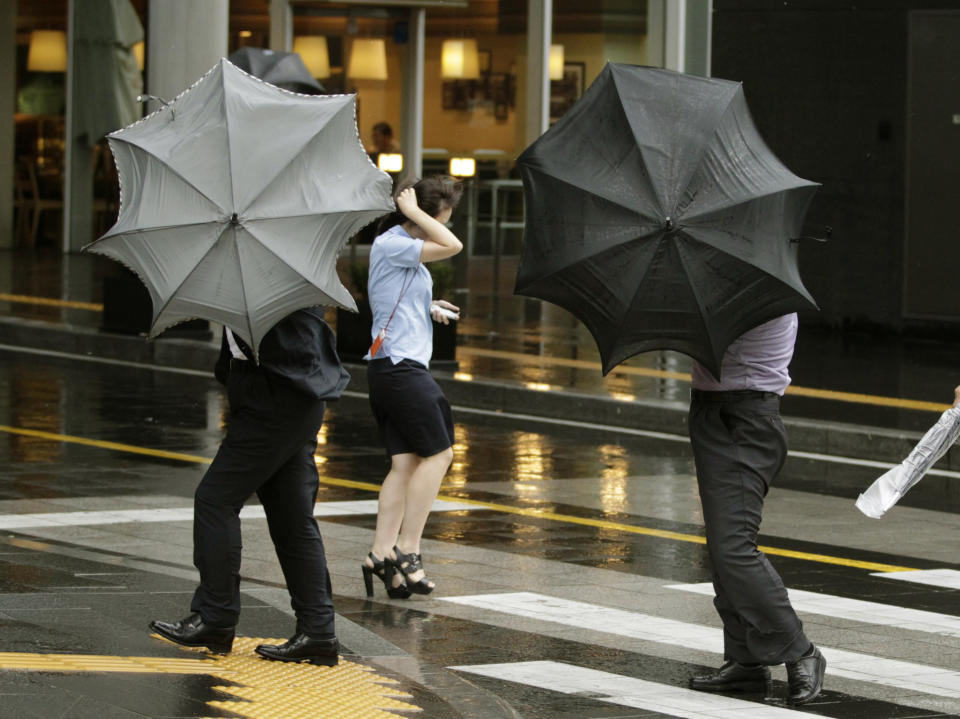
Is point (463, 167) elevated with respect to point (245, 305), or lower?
elevated

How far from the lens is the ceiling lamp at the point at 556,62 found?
2959 cm

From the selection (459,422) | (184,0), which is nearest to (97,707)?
(459,422)

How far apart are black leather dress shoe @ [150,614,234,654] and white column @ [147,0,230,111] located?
13.7 meters

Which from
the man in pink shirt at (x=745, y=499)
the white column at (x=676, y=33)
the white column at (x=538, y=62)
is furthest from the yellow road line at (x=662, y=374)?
the white column at (x=676, y=33)

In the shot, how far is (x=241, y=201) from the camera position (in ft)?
22.2

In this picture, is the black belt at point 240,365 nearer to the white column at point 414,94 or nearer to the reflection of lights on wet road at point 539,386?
the reflection of lights on wet road at point 539,386

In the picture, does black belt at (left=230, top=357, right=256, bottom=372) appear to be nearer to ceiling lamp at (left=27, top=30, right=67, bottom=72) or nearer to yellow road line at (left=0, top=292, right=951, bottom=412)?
yellow road line at (left=0, top=292, right=951, bottom=412)

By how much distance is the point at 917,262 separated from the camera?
2175 centimetres

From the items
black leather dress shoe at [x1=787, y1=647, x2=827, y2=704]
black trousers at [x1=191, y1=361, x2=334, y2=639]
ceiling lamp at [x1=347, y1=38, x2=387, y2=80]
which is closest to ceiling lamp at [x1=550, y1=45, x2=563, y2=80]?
ceiling lamp at [x1=347, y1=38, x2=387, y2=80]

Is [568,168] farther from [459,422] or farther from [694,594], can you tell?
[459,422]

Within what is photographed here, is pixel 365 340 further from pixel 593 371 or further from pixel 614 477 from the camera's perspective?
pixel 614 477

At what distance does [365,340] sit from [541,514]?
641cm

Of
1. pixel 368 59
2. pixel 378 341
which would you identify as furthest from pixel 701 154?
pixel 368 59

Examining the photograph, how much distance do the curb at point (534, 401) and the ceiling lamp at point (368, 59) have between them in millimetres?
10271
